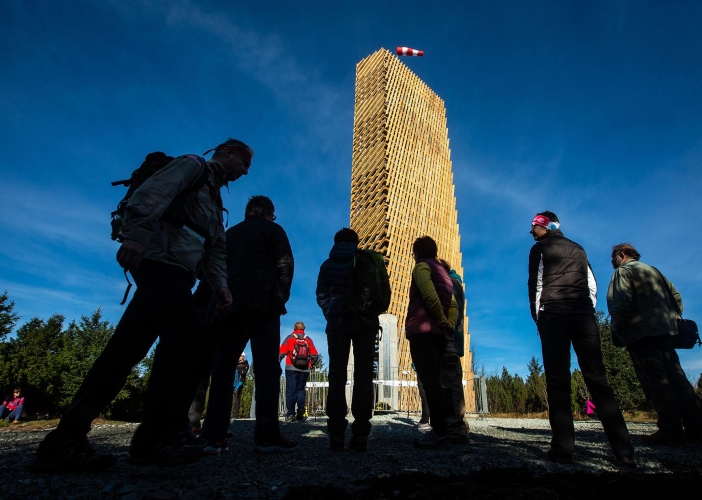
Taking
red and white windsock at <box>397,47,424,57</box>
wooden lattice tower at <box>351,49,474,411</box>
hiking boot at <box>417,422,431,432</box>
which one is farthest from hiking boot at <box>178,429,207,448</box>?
red and white windsock at <box>397,47,424,57</box>

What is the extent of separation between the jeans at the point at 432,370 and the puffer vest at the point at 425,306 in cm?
4

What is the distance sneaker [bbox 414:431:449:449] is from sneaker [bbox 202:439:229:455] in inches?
37.2

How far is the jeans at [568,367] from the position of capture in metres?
1.78

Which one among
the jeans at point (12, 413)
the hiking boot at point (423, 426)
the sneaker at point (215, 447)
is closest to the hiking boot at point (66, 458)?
the sneaker at point (215, 447)

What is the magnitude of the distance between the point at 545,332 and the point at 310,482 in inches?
52.4

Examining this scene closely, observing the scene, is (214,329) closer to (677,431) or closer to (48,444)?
(48,444)

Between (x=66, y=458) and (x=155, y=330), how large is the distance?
44cm

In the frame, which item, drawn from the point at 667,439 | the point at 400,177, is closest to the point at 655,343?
the point at 667,439

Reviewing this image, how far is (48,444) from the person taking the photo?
1.24 metres

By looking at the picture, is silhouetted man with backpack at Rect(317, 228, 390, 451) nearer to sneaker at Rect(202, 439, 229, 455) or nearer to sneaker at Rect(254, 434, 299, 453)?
sneaker at Rect(254, 434, 299, 453)

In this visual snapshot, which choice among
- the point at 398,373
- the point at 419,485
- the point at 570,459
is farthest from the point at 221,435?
the point at 398,373

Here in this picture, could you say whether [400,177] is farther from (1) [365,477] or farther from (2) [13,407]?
(2) [13,407]

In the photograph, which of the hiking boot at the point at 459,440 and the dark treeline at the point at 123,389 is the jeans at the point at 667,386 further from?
the dark treeline at the point at 123,389

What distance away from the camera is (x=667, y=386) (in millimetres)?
2457
